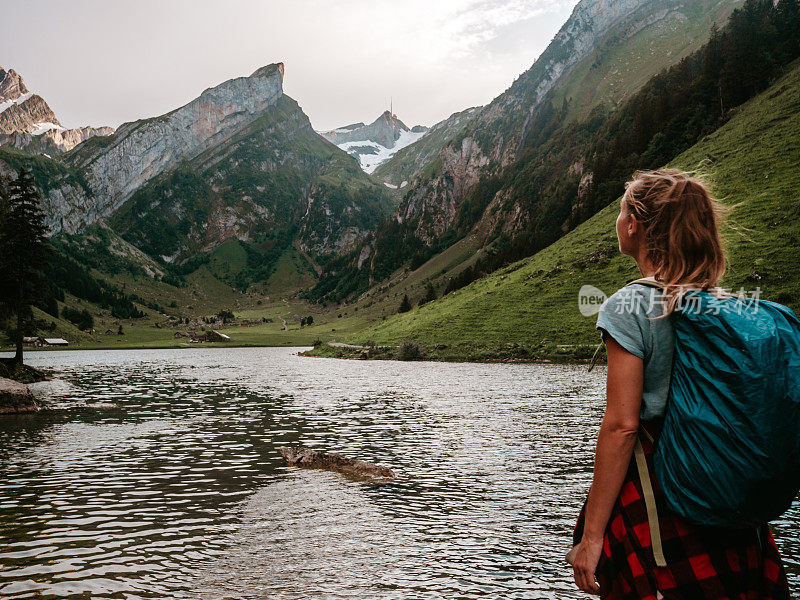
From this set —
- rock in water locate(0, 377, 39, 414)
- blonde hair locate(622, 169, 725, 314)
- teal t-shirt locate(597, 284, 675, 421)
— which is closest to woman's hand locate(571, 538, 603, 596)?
teal t-shirt locate(597, 284, 675, 421)

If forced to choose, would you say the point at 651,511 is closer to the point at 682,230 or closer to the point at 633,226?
the point at 682,230

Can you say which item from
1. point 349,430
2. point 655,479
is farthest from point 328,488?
point 655,479

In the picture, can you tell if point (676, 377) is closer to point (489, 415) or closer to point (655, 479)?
point (655, 479)

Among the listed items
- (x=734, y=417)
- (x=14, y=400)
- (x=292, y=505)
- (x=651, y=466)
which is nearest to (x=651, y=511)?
(x=651, y=466)

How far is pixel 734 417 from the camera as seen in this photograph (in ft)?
10.8

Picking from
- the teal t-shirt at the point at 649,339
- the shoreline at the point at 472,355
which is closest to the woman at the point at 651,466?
the teal t-shirt at the point at 649,339

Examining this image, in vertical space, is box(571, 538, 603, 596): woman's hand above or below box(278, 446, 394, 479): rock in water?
above

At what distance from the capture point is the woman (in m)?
3.65

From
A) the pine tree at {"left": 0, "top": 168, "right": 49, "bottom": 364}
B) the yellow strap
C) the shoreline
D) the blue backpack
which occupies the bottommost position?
the shoreline

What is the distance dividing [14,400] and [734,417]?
4339cm

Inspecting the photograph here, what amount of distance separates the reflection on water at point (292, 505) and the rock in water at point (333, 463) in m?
0.79

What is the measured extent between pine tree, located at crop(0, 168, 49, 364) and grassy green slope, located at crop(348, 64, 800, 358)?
56.6 metres

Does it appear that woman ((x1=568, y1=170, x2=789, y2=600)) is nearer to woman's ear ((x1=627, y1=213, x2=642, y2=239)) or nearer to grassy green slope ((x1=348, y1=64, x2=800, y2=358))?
woman's ear ((x1=627, y1=213, x2=642, y2=239))

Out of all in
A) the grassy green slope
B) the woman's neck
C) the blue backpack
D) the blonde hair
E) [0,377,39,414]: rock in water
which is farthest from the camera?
the grassy green slope
